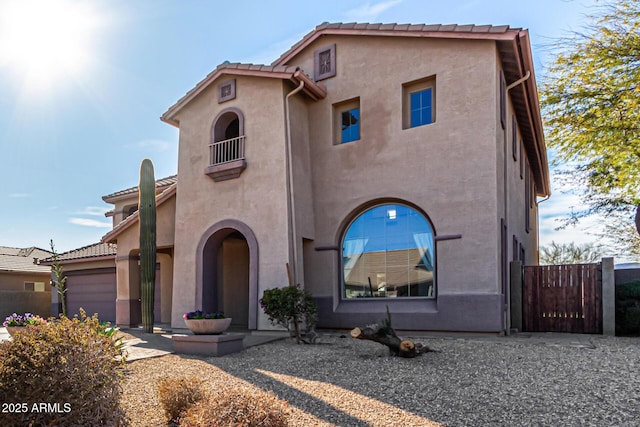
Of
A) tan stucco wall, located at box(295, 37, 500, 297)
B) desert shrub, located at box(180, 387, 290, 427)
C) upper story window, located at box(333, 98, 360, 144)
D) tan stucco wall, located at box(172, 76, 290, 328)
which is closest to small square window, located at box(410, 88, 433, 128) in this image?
tan stucco wall, located at box(295, 37, 500, 297)

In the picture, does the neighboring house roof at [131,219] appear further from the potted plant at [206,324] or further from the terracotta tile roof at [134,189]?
the potted plant at [206,324]

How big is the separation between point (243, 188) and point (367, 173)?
11.9ft

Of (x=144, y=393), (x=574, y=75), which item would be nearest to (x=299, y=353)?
(x=144, y=393)

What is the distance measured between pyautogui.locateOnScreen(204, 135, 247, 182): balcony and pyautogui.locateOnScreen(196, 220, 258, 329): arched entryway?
4.75ft

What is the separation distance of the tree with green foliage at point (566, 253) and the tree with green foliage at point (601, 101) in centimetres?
1867

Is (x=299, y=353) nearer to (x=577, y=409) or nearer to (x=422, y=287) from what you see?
(x=422, y=287)

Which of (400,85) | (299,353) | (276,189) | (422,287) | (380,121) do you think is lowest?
(299,353)

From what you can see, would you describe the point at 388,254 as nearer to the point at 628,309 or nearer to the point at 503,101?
the point at 503,101

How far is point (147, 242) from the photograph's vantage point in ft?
43.2

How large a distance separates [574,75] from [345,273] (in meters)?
11.8

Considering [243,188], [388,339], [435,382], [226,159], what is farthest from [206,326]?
[226,159]

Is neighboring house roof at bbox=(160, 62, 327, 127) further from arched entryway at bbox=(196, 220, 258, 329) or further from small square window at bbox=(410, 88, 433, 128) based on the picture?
arched entryway at bbox=(196, 220, 258, 329)

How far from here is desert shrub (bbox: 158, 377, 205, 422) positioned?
5.10m

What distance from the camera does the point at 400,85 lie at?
1255 cm
